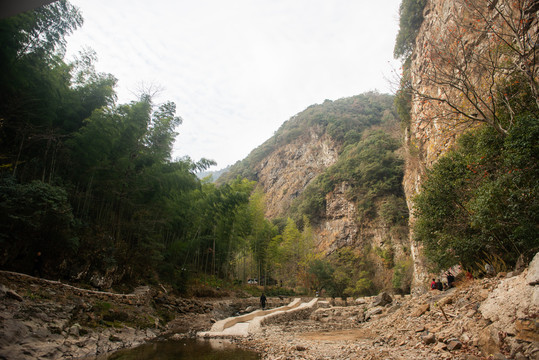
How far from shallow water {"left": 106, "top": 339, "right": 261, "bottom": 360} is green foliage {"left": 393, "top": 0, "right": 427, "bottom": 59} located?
58.5ft

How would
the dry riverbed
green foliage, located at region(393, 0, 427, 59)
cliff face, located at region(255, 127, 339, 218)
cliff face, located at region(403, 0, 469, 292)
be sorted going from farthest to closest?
cliff face, located at region(255, 127, 339, 218), green foliage, located at region(393, 0, 427, 59), cliff face, located at region(403, 0, 469, 292), the dry riverbed

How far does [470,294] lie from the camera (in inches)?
200

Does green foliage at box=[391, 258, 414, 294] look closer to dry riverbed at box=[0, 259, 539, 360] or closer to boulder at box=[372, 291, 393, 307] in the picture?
boulder at box=[372, 291, 393, 307]

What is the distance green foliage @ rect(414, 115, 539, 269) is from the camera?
5.07 meters

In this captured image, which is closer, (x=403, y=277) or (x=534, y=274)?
(x=534, y=274)

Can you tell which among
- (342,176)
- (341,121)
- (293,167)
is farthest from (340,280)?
(341,121)

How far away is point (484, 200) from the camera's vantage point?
18.6 feet

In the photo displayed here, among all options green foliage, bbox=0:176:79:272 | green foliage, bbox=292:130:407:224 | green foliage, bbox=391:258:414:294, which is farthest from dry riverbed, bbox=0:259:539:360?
green foliage, bbox=292:130:407:224

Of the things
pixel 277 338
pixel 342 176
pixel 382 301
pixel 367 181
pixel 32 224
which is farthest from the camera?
pixel 342 176

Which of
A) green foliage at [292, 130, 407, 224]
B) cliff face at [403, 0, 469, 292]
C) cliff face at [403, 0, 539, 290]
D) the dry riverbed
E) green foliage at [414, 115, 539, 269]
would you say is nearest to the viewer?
the dry riverbed

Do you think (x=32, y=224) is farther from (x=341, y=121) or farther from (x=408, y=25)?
(x=341, y=121)

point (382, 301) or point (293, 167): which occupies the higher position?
point (293, 167)

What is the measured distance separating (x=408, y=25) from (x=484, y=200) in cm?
1411

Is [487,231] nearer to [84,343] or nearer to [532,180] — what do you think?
[532,180]
